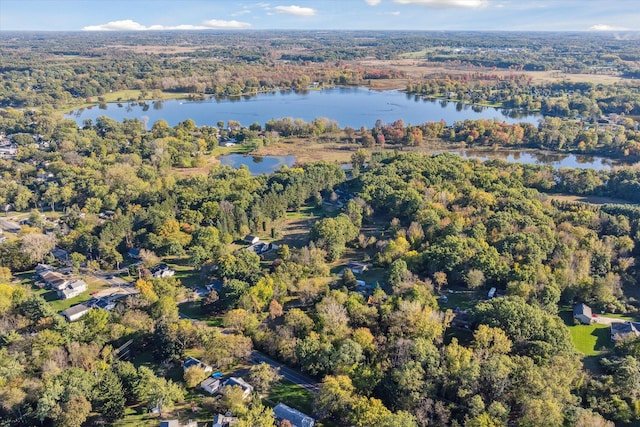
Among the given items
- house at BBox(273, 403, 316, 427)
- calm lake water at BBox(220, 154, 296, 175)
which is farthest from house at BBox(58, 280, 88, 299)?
calm lake water at BBox(220, 154, 296, 175)

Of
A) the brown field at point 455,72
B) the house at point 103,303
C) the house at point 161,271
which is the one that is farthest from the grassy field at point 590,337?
the brown field at point 455,72

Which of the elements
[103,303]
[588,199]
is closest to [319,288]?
[103,303]

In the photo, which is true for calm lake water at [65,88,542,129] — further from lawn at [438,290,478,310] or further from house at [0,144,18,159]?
lawn at [438,290,478,310]

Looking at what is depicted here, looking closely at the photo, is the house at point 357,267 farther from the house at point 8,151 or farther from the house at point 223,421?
the house at point 8,151

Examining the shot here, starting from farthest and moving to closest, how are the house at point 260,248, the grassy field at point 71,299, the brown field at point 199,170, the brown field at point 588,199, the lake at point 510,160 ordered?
the lake at point 510,160 < the brown field at point 199,170 < the brown field at point 588,199 < the house at point 260,248 < the grassy field at point 71,299

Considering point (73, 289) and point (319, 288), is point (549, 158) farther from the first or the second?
point (73, 289)

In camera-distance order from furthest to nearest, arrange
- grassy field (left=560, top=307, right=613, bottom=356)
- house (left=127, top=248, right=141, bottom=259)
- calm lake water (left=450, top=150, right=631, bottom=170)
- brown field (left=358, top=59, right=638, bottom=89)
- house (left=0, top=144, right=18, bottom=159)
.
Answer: brown field (left=358, top=59, right=638, bottom=89) < calm lake water (left=450, top=150, right=631, bottom=170) < house (left=0, top=144, right=18, bottom=159) < house (left=127, top=248, right=141, bottom=259) < grassy field (left=560, top=307, right=613, bottom=356)

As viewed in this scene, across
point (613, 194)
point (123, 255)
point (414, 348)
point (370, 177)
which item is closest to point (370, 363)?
point (414, 348)
